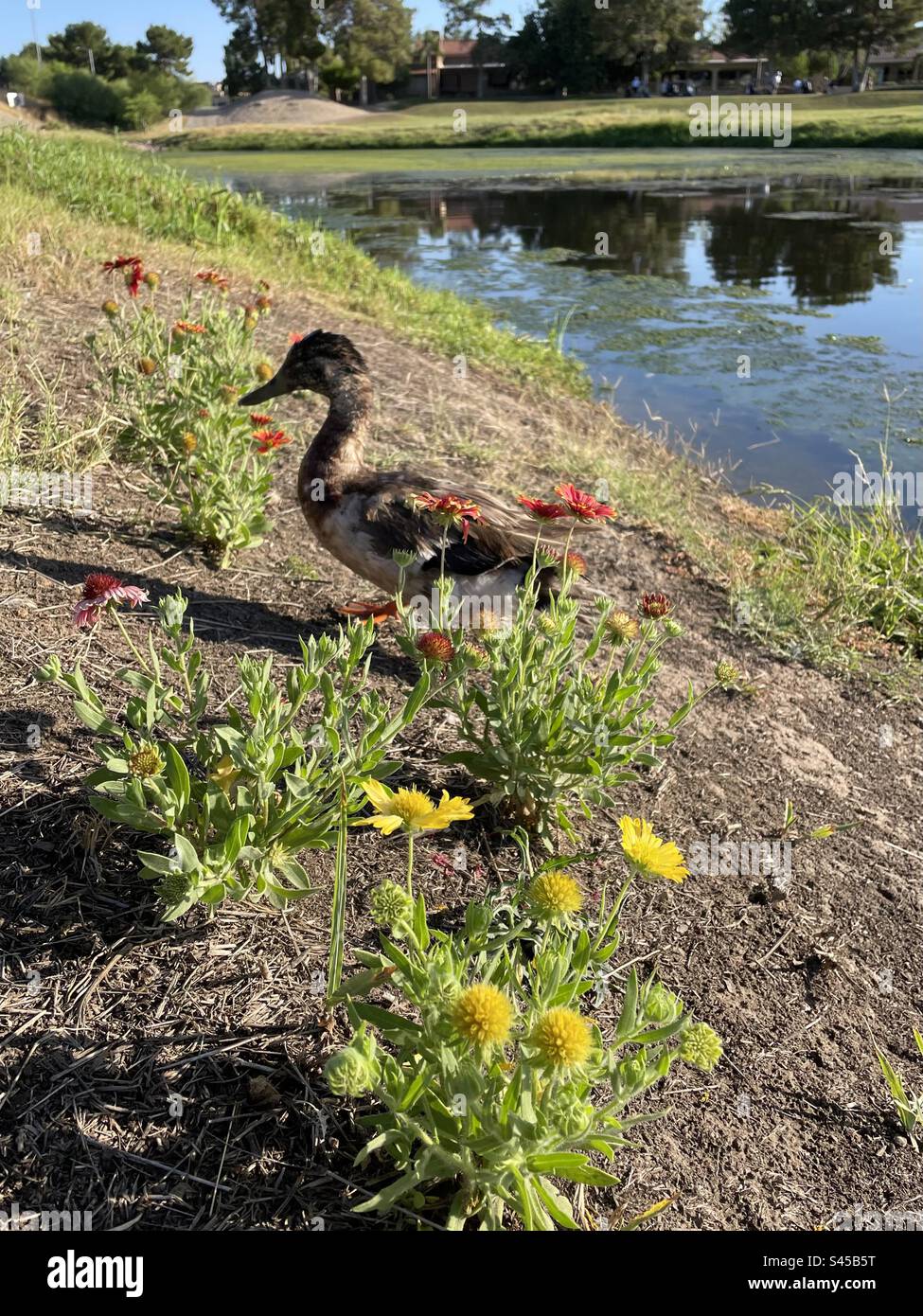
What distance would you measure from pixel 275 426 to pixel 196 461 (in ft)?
4.20

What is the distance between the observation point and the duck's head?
421 cm

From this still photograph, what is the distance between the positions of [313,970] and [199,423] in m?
2.71

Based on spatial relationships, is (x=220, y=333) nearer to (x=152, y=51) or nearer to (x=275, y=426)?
(x=275, y=426)

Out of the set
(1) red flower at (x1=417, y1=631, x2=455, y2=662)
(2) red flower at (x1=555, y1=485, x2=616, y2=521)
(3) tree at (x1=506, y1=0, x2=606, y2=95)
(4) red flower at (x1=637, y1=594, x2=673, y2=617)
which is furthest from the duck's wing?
(3) tree at (x1=506, y1=0, x2=606, y2=95)

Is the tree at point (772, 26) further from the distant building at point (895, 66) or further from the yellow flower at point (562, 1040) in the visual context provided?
the yellow flower at point (562, 1040)

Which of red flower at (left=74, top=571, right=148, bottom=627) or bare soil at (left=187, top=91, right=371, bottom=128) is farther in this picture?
bare soil at (left=187, top=91, right=371, bottom=128)

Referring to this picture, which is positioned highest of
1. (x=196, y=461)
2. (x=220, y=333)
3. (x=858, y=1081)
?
(x=220, y=333)

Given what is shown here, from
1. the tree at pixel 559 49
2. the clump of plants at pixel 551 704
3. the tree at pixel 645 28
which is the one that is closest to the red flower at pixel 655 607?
the clump of plants at pixel 551 704

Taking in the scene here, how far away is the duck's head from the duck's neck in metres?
0.06

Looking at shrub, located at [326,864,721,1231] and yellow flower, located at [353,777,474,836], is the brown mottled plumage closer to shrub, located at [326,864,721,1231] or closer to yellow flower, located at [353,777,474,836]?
yellow flower, located at [353,777,474,836]

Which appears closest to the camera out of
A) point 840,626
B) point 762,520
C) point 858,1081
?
point 858,1081

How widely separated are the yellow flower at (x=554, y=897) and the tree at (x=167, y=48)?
3133 inches
